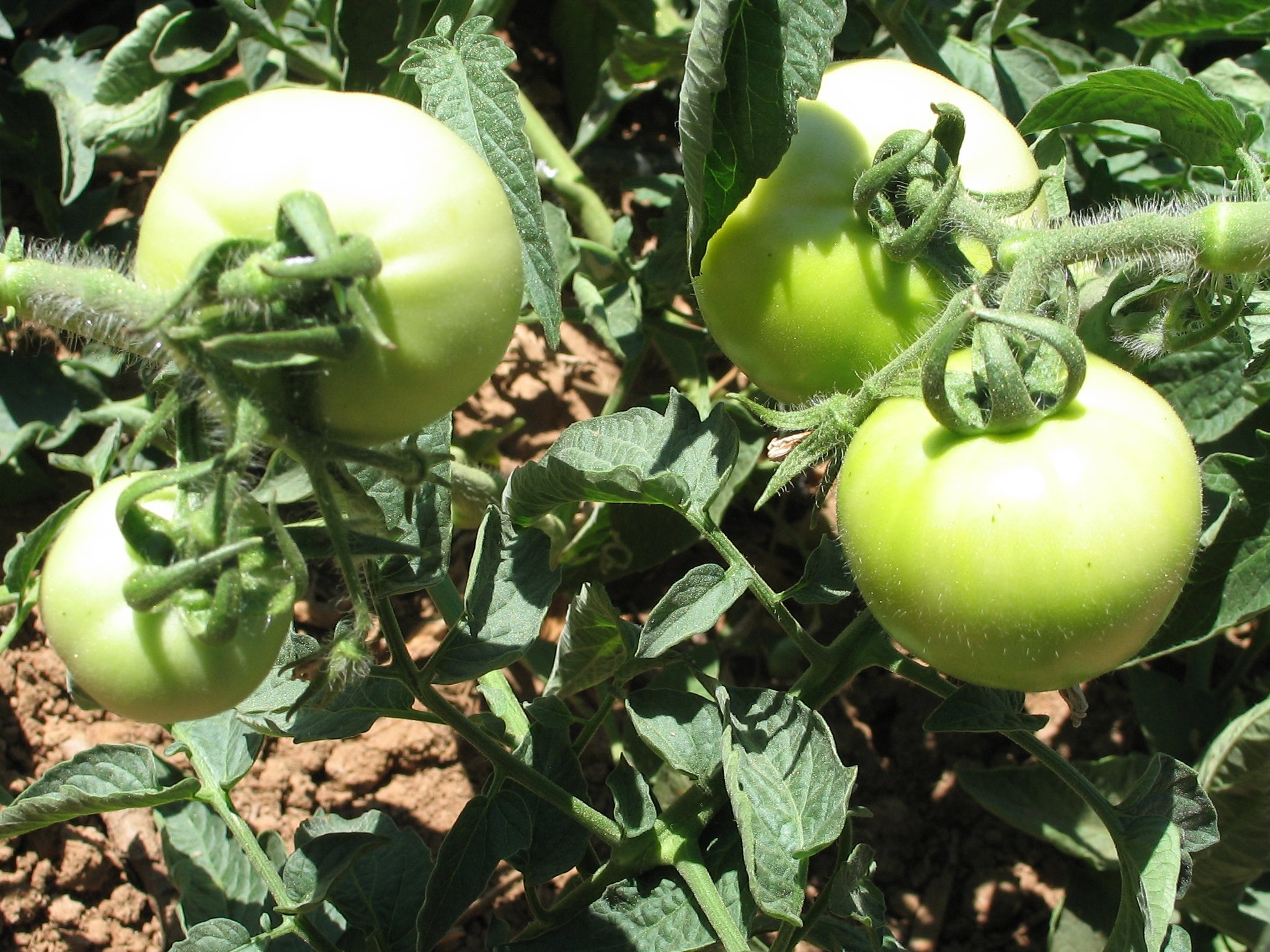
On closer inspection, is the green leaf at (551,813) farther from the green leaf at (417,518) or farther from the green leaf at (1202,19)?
the green leaf at (1202,19)

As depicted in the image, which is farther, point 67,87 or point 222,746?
point 67,87

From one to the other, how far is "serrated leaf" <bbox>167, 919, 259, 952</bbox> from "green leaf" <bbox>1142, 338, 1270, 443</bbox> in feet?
4.40

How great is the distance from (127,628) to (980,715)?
807 millimetres

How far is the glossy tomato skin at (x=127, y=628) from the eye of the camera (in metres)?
0.81

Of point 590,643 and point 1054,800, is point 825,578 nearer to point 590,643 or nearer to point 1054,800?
point 590,643

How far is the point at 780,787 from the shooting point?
1104 mm

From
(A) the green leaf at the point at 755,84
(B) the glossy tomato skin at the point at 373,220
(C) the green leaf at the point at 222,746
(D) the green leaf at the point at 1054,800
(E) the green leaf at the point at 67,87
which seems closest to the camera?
(B) the glossy tomato skin at the point at 373,220

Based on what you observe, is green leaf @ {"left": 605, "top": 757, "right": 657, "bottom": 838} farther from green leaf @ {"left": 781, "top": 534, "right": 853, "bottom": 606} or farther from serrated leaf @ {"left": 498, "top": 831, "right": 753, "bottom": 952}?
green leaf @ {"left": 781, "top": 534, "right": 853, "bottom": 606}

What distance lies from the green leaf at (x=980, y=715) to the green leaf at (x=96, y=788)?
32.3 inches

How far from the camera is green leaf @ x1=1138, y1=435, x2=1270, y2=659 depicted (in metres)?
1.35

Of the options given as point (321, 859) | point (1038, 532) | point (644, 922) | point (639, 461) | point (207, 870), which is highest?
point (1038, 532)

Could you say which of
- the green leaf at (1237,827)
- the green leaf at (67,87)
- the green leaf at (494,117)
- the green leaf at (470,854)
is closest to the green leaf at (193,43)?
the green leaf at (67,87)

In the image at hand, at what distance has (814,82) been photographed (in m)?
0.97

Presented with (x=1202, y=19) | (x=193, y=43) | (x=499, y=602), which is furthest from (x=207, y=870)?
(x=1202, y=19)
